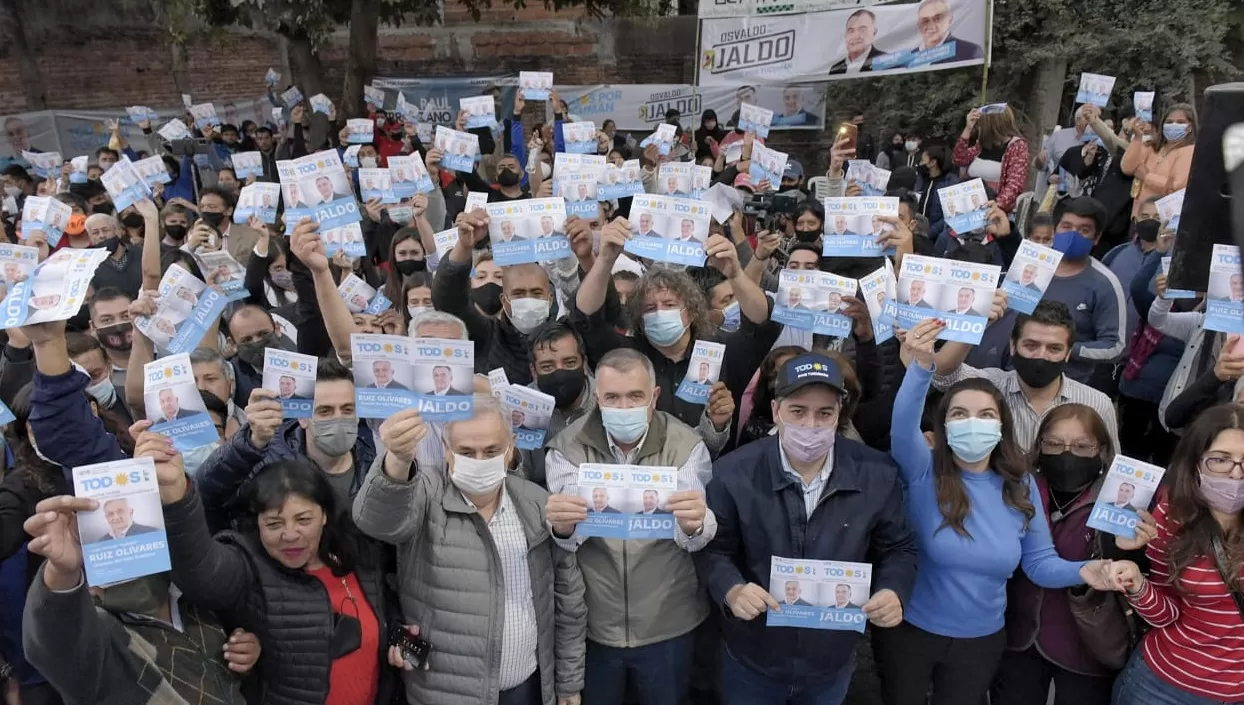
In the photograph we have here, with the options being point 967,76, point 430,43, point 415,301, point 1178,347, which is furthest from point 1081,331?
point 430,43

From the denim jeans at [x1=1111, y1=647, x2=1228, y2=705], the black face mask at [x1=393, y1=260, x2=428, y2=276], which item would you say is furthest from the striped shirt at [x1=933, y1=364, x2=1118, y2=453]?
the black face mask at [x1=393, y1=260, x2=428, y2=276]

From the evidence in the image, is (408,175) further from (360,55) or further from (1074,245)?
(360,55)

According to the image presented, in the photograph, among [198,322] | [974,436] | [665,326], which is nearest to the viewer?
[974,436]

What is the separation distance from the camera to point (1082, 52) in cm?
1255

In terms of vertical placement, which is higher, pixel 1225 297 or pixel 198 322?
pixel 1225 297

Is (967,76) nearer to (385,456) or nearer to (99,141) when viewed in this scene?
(385,456)

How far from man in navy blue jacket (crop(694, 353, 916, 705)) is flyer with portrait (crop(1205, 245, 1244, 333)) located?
1433 millimetres

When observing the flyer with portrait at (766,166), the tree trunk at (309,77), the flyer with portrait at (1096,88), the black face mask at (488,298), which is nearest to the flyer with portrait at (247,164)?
the tree trunk at (309,77)

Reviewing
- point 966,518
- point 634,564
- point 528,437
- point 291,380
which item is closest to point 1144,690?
point 966,518

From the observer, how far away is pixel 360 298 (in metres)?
4.69

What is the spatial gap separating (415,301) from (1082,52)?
12123 millimetres

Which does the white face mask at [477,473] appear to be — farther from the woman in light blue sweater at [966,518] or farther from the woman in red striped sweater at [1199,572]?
the woman in red striped sweater at [1199,572]

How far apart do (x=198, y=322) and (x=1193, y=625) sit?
3.77 metres

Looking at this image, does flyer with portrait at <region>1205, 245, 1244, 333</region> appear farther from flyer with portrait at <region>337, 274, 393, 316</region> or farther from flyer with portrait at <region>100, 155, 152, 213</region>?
flyer with portrait at <region>100, 155, 152, 213</region>
